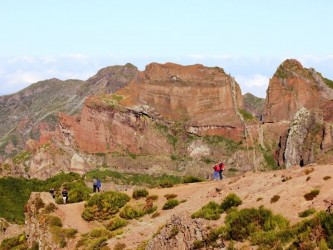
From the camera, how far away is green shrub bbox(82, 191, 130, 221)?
58.5 meters

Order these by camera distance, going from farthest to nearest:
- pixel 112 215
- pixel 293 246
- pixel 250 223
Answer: pixel 112 215 < pixel 250 223 < pixel 293 246

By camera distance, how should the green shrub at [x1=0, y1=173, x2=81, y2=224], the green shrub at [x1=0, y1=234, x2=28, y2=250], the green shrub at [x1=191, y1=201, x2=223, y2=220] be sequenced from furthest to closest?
1. the green shrub at [x1=0, y1=173, x2=81, y2=224]
2. the green shrub at [x1=0, y1=234, x2=28, y2=250]
3. the green shrub at [x1=191, y1=201, x2=223, y2=220]

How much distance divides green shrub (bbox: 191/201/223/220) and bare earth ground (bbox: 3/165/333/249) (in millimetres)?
743

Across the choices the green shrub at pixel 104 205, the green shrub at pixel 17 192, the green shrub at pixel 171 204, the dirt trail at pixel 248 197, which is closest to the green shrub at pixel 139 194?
the green shrub at pixel 104 205

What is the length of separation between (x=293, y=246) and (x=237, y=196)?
1734cm

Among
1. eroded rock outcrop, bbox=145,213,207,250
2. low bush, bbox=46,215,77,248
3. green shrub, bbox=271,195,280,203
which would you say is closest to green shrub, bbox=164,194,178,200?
low bush, bbox=46,215,77,248

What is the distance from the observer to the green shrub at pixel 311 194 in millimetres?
38375

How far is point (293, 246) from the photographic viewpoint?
2802 cm

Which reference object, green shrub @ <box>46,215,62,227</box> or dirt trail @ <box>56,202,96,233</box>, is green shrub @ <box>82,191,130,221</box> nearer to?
dirt trail @ <box>56,202,96,233</box>

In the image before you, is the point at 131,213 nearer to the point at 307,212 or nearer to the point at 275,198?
the point at 275,198

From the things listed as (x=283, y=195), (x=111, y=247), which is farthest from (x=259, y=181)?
(x=111, y=247)

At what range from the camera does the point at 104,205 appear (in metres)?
59.6

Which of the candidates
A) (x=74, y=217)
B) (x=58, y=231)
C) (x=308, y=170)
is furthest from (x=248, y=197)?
(x=74, y=217)

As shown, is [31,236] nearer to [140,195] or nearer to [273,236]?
[140,195]
